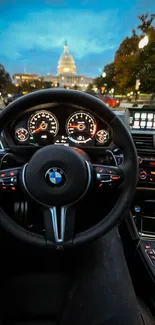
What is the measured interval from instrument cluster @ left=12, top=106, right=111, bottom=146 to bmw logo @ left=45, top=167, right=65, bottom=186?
0.52 meters

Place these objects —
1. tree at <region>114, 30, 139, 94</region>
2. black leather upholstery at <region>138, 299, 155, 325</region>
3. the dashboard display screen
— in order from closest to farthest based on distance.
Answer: black leather upholstery at <region>138, 299, 155, 325</region>, the dashboard display screen, tree at <region>114, 30, 139, 94</region>

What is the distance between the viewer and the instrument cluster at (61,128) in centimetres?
174

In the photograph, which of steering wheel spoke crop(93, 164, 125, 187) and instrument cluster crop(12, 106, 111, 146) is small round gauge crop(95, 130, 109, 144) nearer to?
instrument cluster crop(12, 106, 111, 146)

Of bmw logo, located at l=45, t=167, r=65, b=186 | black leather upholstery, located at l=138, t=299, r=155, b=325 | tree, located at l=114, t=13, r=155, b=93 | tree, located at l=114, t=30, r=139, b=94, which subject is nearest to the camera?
bmw logo, located at l=45, t=167, r=65, b=186

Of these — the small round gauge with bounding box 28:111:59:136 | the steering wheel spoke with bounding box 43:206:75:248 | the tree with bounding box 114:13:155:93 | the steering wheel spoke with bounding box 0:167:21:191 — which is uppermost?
the tree with bounding box 114:13:155:93

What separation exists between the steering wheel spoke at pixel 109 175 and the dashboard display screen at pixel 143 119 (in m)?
1.58

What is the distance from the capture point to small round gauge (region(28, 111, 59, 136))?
5.70 ft

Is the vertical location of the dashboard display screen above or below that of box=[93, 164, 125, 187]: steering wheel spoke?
above

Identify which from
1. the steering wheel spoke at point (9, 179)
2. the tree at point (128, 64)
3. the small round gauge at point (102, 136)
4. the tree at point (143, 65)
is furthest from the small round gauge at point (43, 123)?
the tree at point (128, 64)

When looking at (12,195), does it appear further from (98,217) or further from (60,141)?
(98,217)

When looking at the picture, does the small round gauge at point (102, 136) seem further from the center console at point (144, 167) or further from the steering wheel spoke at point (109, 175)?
the center console at point (144, 167)

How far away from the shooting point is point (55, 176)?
51.9 inches

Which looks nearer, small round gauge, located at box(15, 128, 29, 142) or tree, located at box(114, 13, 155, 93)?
small round gauge, located at box(15, 128, 29, 142)

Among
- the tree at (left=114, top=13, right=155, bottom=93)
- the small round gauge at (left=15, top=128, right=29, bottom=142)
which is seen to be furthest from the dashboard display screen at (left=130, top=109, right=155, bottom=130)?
the tree at (left=114, top=13, right=155, bottom=93)
